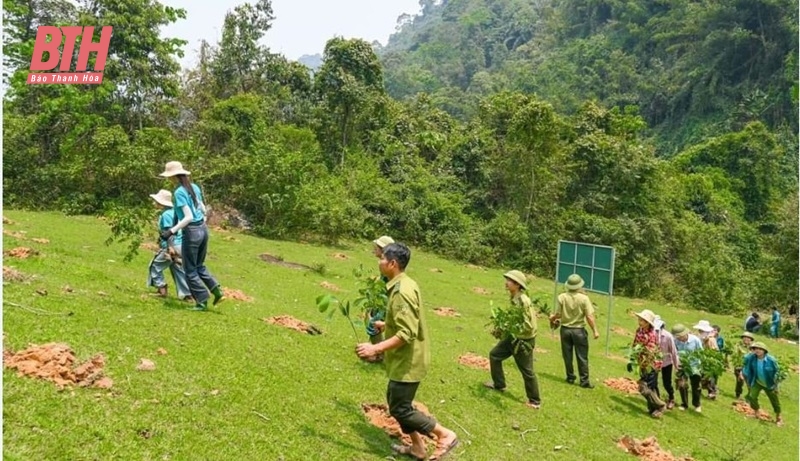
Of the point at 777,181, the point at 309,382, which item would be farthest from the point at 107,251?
the point at 777,181

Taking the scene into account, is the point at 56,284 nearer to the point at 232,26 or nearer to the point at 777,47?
the point at 232,26

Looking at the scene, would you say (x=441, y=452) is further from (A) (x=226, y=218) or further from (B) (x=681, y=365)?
(A) (x=226, y=218)

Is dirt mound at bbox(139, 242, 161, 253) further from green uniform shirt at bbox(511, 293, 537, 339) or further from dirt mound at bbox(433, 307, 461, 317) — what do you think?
green uniform shirt at bbox(511, 293, 537, 339)

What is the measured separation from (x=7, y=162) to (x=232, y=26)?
20.9 metres

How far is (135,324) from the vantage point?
316 inches

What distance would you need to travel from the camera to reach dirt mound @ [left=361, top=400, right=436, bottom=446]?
6.82 meters

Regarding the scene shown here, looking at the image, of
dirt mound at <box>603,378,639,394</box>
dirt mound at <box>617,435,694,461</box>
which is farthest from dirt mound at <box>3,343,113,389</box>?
dirt mound at <box>603,378,639,394</box>

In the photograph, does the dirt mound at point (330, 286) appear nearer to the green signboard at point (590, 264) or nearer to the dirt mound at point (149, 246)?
the dirt mound at point (149, 246)

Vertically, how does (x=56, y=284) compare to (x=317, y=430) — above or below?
above

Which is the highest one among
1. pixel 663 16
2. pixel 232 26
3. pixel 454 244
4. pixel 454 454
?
pixel 663 16

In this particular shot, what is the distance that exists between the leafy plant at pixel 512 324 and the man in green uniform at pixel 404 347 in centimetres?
327

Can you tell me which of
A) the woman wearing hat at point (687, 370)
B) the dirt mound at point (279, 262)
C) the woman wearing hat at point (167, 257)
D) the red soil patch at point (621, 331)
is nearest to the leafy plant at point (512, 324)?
the woman wearing hat at point (687, 370)

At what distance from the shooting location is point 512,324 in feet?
29.8

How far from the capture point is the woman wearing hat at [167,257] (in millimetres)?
9720
